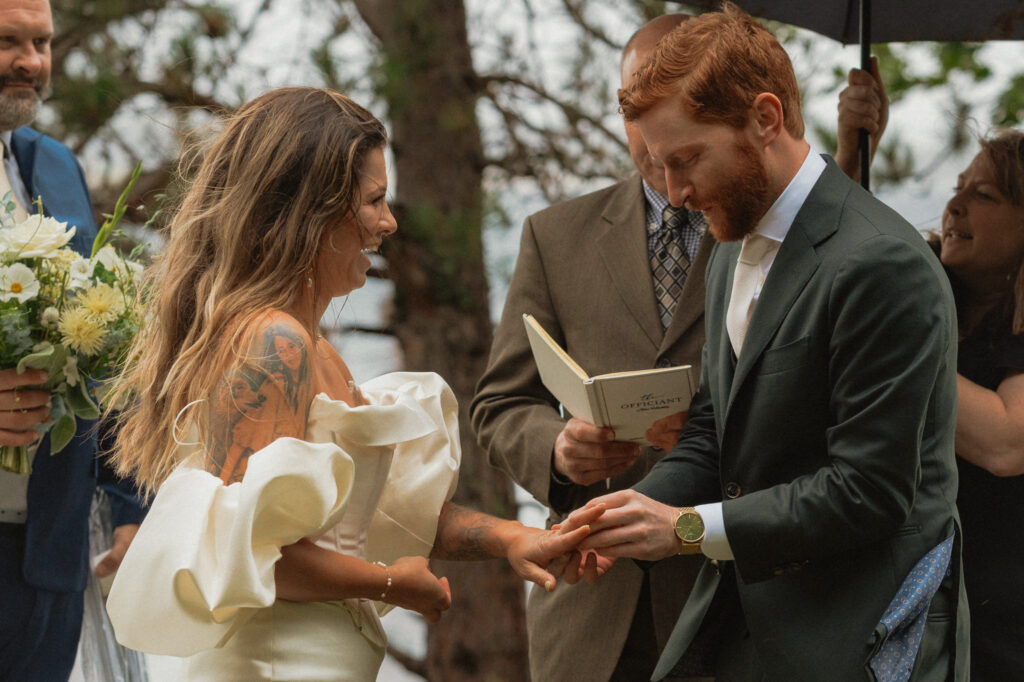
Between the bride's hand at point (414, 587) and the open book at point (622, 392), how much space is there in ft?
1.78

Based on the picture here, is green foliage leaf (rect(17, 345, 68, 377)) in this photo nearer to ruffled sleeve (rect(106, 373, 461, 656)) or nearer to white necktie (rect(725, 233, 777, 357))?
ruffled sleeve (rect(106, 373, 461, 656))

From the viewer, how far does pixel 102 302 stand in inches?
119

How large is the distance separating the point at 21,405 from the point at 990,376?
2450 millimetres

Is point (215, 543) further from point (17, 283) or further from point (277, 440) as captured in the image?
point (17, 283)

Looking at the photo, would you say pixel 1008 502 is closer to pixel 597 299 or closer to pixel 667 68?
pixel 597 299

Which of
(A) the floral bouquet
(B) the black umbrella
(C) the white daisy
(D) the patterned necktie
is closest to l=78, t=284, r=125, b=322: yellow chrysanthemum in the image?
(A) the floral bouquet

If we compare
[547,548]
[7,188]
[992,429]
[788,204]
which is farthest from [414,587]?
[7,188]

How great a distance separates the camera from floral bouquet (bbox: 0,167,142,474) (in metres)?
2.96

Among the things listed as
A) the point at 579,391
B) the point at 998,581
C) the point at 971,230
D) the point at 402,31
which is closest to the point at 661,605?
the point at 579,391

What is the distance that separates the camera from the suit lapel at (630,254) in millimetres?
3230

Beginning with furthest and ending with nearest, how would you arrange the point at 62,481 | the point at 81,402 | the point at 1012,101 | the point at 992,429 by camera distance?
1. the point at 1012,101
2. the point at 62,481
3. the point at 81,402
4. the point at 992,429

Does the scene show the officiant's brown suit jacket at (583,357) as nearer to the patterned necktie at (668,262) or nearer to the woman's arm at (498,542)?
the patterned necktie at (668,262)

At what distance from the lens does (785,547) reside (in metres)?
2.35

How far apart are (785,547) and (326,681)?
93 centimetres
